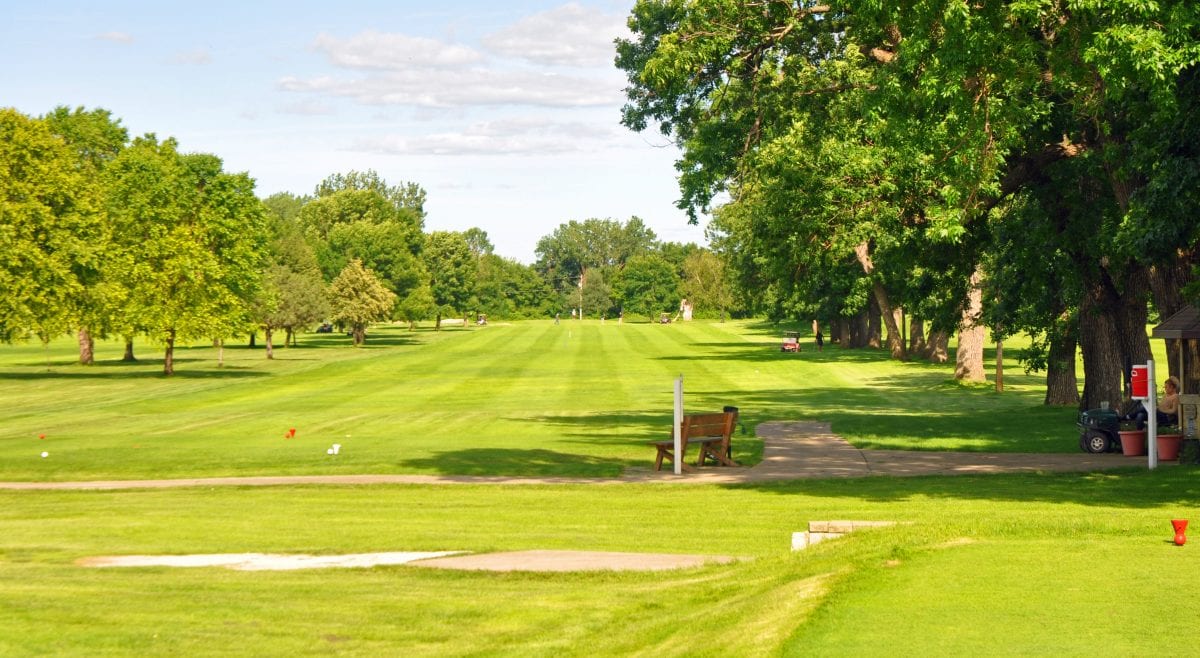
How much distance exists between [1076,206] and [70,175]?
55480 millimetres

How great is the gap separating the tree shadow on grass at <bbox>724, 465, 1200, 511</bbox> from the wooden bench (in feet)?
10.2

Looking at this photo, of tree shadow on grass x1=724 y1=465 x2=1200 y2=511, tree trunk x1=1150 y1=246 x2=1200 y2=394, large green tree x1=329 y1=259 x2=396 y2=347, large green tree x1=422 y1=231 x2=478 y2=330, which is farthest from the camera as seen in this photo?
large green tree x1=422 y1=231 x2=478 y2=330

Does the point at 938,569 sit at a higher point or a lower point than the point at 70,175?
lower

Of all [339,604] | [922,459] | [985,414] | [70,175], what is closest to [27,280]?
[70,175]

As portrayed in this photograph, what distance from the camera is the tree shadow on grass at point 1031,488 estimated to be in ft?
66.4

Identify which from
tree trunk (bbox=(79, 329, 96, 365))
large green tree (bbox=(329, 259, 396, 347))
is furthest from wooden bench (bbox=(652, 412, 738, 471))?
large green tree (bbox=(329, 259, 396, 347))

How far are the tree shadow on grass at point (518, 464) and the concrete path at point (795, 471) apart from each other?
676 mm

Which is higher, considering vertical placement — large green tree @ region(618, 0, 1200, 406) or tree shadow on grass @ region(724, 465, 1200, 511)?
large green tree @ region(618, 0, 1200, 406)

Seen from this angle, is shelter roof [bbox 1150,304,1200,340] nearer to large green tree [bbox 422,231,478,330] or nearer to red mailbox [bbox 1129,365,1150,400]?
red mailbox [bbox 1129,365,1150,400]

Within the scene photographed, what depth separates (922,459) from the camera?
28.0m

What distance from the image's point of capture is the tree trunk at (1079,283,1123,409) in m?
34.6

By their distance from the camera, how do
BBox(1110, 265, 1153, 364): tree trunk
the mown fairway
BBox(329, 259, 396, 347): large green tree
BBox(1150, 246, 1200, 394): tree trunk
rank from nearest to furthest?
1. the mown fairway
2. BBox(1150, 246, 1200, 394): tree trunk
3. BBox(1110, 265, 1153, 364): tree trunk
4. BBox(329, 259, 396, 347): large green tree

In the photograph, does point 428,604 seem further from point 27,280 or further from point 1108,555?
point 27,280

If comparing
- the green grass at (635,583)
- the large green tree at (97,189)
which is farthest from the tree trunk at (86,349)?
the green grass at (635,583)
